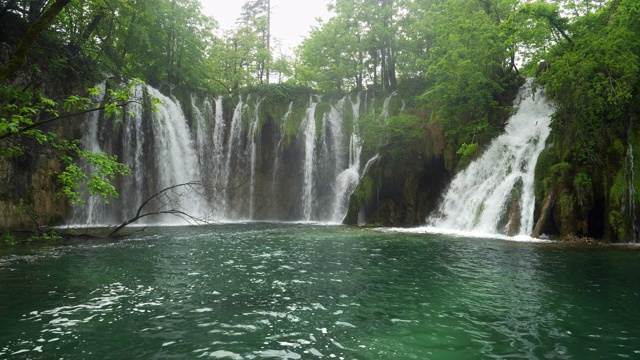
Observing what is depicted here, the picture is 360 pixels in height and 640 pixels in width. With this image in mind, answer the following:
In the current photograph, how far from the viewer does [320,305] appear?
6.66 m

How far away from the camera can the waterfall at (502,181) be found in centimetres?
1800

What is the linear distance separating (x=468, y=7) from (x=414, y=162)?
414 inches

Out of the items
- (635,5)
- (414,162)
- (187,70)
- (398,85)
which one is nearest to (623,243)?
(635,5)

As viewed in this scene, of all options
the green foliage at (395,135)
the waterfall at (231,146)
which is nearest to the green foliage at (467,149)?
the green foliage at (395,135)

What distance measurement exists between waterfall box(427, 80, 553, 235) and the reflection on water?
605cm

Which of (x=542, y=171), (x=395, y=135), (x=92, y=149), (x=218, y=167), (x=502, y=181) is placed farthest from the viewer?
(x=218, y=167)

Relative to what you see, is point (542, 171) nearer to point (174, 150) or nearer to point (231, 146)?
point (231, 146)

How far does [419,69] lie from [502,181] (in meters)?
17.3

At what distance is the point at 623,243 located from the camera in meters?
13.9

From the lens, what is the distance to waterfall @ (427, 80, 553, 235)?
18000 millimetres

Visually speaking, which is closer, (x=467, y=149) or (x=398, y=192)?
(x=467, y=149)

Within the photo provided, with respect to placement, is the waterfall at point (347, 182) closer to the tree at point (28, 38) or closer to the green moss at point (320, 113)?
the green moss at point (320, 113)

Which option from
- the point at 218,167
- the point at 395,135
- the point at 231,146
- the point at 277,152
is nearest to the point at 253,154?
the point at 231,146

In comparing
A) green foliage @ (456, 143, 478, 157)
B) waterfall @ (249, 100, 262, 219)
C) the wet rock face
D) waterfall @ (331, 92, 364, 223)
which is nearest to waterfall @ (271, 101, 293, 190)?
waterfall @ (249, 100, 262, 219)
